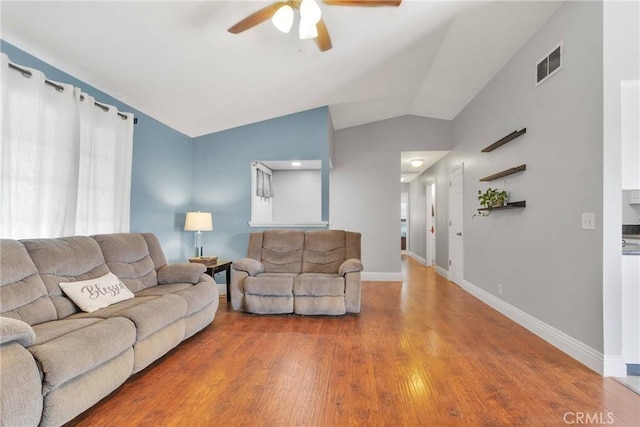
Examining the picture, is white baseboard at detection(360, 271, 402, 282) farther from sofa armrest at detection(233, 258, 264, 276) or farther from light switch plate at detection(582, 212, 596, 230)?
light switch plate at detection(582, 212, 596, 230)

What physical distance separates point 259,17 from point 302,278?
2485mm

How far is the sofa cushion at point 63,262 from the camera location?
82.0 inches

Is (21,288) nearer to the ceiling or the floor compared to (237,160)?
nearer to the floor

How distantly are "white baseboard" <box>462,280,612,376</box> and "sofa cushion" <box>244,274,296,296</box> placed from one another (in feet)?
7.91

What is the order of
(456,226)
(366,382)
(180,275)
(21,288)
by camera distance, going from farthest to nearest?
(456,226), (180,275), (366,382), (21,288)

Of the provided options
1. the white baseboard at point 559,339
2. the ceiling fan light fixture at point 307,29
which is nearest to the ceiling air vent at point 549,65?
the ceiling fan light fixture at point 307,29

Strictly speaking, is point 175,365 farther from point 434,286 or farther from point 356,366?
point 434,286

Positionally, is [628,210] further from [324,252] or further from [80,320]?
[80,320]

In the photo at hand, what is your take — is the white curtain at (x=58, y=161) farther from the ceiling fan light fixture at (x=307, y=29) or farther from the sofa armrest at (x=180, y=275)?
the ceiling fan light fixture at (x=307, y=29)

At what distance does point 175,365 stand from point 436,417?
1808 mm

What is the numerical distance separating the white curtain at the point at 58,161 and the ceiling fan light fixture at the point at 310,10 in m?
2.02

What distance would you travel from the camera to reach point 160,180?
155 inches

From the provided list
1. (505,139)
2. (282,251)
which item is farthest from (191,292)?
(505,139)

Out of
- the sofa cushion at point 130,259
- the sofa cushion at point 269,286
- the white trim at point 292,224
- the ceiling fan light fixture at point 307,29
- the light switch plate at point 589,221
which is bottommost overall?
the sofa cushion at point 269,286
